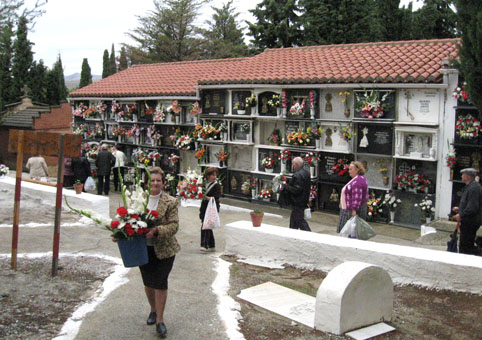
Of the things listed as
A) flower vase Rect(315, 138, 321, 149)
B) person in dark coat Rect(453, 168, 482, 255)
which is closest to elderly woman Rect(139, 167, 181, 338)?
person in dark coat Rect(453, 168, 482, 255)

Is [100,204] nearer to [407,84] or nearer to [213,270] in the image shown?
[213,270]

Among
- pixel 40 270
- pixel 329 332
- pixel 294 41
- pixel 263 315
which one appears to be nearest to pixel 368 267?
pixel 329 332

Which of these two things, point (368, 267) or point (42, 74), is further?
point (42, 74)

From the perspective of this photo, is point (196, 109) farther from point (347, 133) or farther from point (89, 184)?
point (347, 133)

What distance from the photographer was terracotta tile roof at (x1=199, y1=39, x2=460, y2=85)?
11492 mm

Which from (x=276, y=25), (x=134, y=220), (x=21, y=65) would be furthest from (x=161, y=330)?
(x=21, y=65)

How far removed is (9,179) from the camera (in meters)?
14.1

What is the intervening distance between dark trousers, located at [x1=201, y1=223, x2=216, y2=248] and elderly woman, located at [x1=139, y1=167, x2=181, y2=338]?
3479mm

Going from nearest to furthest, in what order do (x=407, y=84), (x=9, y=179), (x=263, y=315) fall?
A: 1. (x=263, y=315)
2. (x=407, y=84)
3. (x=9, y=179)

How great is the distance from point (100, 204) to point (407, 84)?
6.98 meters

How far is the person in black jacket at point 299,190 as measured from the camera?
895cm

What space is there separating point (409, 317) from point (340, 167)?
7.18 m

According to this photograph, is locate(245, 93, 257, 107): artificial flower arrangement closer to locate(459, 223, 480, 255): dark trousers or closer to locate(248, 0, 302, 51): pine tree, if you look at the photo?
locate(459, 223, 480, 255): dark trousers

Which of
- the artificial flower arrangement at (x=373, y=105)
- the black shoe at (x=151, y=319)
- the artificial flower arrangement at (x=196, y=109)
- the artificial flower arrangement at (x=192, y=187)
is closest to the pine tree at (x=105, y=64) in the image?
the artificial flower arrangement at (x=196, y=109)
